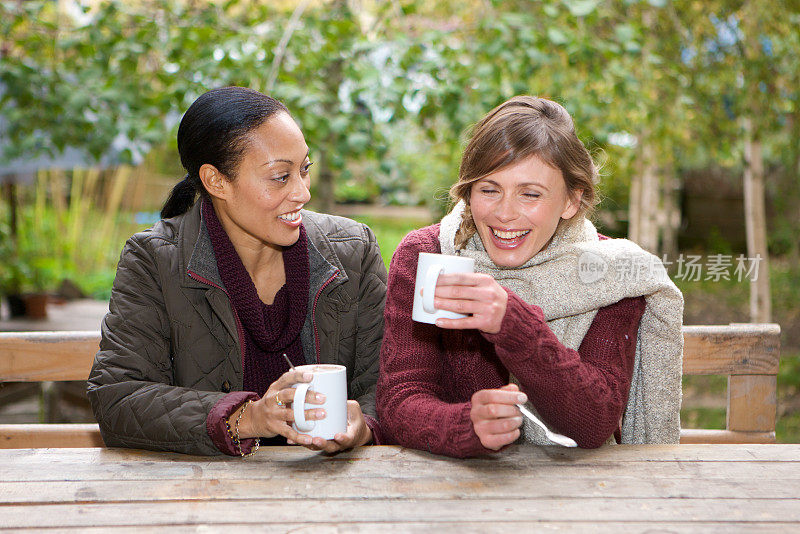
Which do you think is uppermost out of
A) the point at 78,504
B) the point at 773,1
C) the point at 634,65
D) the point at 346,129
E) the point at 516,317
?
the point at 773,1

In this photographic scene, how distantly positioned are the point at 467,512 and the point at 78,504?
68cm

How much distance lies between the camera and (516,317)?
144cm

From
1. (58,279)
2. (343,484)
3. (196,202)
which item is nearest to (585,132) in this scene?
(196,202)

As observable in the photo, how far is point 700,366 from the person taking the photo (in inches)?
81.1

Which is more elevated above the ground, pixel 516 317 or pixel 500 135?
pixel 500 135

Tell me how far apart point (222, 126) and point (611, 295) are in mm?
1027

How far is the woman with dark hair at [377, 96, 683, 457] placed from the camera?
4.91 feet

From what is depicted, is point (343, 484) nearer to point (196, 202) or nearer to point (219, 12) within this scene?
point (196, 202)

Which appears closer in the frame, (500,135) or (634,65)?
(500,135)

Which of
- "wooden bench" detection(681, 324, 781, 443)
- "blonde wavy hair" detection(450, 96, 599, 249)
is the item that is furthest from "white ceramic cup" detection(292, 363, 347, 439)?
"wooden bench" detection(681, 324, 781, 443)

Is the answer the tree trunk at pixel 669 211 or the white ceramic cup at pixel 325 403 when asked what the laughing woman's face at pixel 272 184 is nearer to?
the white ceramic cup at pixel 325 403

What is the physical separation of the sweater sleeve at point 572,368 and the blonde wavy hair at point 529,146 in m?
0.33

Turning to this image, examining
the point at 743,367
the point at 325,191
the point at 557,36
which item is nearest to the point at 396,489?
the point at 743,367

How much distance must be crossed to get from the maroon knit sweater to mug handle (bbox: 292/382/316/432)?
254 mm
